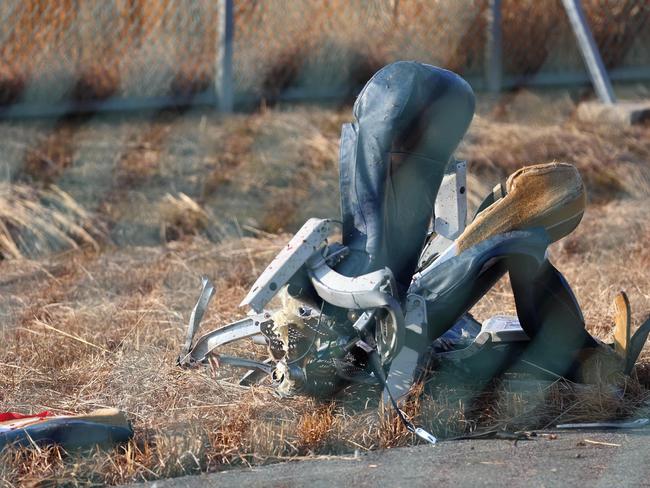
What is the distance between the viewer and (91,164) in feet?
23.7

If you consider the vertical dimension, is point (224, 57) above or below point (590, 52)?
below

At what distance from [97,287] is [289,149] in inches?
93.0

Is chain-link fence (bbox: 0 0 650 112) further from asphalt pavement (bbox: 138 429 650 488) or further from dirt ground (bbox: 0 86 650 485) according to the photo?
asphalt pavement (bbox: 138 429 650 488)

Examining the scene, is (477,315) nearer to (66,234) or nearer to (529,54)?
(66,234)

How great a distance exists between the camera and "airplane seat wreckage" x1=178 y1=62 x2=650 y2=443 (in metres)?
3.52

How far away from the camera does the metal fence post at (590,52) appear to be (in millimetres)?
8992

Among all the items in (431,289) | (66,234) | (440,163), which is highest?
(440,163)

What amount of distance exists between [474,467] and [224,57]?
17.7ft

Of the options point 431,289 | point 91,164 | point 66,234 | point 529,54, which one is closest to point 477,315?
point 431,289

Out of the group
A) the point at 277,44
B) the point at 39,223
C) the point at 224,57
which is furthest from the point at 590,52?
the point at 39,223

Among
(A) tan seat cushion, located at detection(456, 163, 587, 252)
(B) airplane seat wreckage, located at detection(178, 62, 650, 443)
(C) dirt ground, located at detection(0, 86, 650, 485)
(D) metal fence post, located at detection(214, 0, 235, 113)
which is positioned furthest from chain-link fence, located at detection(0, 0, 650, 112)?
(A) tan seat cushion, located at detection(456, 163, 587, 252)

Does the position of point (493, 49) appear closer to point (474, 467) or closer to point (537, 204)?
point (537, 204)

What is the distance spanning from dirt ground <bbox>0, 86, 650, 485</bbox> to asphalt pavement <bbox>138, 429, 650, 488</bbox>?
95mm

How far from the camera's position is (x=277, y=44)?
866 cm
